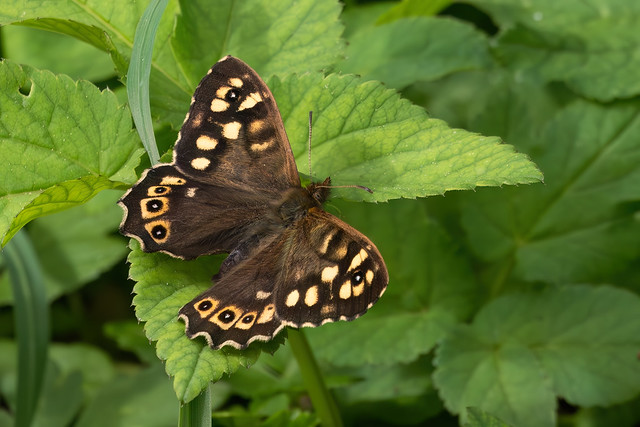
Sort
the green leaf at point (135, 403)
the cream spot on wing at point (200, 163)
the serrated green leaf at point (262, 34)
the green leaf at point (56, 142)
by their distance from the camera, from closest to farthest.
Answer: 1. the green leaf at point (56, 142)
2. the cream spot on wing at point (200, 163)
3. the serrated green leaf at point (262, 34)
4. the green leaf at point (135, 403)

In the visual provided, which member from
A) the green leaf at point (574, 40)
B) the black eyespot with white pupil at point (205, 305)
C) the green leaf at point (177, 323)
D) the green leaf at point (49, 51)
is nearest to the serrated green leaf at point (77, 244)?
the green leaf at point (49, 51)

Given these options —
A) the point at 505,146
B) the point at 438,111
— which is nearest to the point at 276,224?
the point at 505,146

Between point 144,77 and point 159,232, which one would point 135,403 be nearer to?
point 159,232

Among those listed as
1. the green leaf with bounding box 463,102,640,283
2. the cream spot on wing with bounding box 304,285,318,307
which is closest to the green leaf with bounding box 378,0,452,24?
the green leaf with bounding box 463,102,640,283

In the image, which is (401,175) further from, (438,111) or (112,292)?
(112,292)

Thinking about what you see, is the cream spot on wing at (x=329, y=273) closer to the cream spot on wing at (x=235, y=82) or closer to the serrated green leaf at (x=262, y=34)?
the cream spot on wing at (x=235, y=82)
